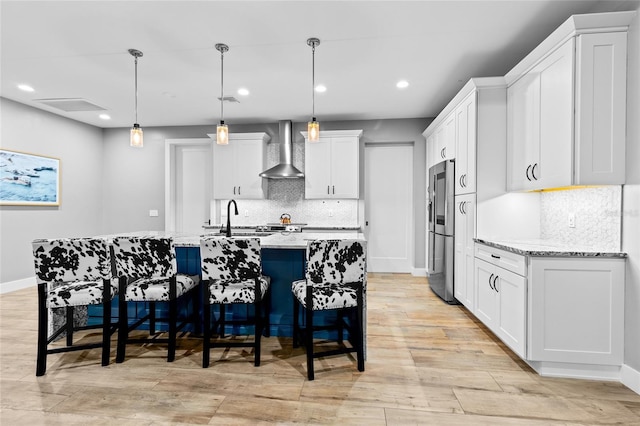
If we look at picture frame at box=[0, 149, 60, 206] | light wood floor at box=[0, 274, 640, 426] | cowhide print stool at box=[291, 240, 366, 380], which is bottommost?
light wood floor at box=[0, 274, 640, 426]

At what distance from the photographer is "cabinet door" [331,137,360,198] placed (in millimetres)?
5277

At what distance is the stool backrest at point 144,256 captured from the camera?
7.82 ft

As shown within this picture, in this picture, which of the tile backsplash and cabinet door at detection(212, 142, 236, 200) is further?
cabinet door at detection(212, 142, 236, 200)

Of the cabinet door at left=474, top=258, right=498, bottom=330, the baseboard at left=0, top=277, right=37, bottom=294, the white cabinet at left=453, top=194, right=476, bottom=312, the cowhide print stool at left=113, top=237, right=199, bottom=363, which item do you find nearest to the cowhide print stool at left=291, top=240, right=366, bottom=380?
the cowhide print stool at left=113, top=237, right=199, bottom=363

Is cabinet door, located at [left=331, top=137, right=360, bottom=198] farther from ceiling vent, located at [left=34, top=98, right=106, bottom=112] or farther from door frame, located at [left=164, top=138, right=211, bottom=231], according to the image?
ceiling vent, located at [left=34, top=98, right=106, bottom=112]

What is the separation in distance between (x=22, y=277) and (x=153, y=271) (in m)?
3.80

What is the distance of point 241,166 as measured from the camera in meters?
5.49

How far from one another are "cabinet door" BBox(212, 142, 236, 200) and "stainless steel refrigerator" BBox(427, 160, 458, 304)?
3218 mm

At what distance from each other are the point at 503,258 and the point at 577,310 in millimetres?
573

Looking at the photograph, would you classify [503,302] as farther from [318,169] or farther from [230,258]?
[318,169]

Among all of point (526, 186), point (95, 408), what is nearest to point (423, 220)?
point (526, 186)

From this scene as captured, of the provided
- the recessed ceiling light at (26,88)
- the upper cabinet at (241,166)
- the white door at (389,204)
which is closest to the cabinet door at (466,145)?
the white door at (389,204)

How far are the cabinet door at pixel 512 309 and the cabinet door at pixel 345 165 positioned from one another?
290 cm

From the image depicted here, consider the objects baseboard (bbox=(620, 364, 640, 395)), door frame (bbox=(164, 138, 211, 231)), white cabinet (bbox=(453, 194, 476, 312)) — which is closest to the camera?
baseboard (bbox=(620, 364, 640, 395))
